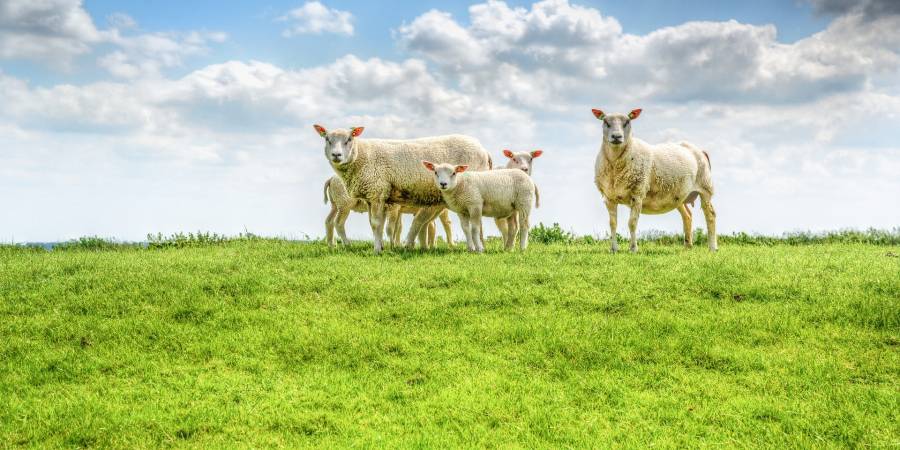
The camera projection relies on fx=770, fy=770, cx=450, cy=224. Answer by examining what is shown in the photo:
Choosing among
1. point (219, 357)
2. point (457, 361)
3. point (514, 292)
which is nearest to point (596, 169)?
point (514, 292)

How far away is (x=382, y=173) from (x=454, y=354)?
7.71 meters

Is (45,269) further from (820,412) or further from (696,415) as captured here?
(820,412)

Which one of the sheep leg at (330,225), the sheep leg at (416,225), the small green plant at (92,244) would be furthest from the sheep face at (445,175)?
the small green plant at (92,244)

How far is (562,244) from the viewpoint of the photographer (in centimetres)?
2198

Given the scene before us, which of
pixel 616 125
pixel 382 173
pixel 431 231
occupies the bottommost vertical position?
pixel 431 231

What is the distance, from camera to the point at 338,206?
1897cm

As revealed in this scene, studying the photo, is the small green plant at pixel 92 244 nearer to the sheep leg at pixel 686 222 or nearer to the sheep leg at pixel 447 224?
the sheep leg at pixel 447 224

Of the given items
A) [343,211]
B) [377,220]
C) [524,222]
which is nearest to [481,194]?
[524,222]

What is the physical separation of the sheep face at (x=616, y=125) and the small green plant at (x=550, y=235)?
655cm

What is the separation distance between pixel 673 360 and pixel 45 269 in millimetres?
12097

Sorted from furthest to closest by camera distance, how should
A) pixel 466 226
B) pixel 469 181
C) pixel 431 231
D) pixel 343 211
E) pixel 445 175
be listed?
pixel 431 231 < pixel 343 211 < pixel 466 226 < pixel 469 181 < pixel 445 175

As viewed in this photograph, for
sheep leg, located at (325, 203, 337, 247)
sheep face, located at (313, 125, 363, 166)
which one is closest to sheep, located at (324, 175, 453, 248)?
sheep leg, located at (325, 203, 337, 247)

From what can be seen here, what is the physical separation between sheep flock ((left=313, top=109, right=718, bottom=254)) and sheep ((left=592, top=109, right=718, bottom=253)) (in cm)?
2

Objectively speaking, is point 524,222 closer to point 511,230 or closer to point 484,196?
point 511,230
